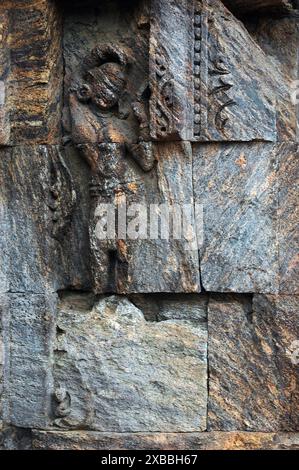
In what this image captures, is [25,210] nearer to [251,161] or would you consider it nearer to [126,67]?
[126,67]

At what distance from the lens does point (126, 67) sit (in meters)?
5.77

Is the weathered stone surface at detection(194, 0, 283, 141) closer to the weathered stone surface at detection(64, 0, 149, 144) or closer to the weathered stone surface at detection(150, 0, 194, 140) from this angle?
the weathered stone surface at detection(150, 0, 194, 140)

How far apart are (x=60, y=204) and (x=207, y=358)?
1.52m

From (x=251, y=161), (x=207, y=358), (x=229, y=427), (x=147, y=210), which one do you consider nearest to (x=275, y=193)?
(x=251, y=161)

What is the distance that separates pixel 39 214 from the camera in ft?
19.0

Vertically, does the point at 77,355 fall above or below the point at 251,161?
below

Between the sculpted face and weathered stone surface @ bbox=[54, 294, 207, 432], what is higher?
the sculpted face

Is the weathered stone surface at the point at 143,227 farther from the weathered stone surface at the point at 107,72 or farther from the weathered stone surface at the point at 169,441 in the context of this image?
the weathered stone surface at the point at 169,441

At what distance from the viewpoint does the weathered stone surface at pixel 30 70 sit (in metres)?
5.64

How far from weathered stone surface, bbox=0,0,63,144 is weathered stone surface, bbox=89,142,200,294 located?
1.45 ft

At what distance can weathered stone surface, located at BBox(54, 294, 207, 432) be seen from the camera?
5.78 meters

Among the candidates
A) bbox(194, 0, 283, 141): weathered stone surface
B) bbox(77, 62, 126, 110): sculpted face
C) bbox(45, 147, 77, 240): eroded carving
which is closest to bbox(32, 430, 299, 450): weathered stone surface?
bbox(45, 147, 77, 240): eroded carving


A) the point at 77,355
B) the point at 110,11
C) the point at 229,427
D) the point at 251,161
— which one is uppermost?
the point at 110,11

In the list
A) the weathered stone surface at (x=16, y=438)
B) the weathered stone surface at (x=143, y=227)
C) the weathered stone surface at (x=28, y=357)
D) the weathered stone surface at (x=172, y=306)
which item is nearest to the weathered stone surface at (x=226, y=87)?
the weathered stone surface at (x=143, y=227)
